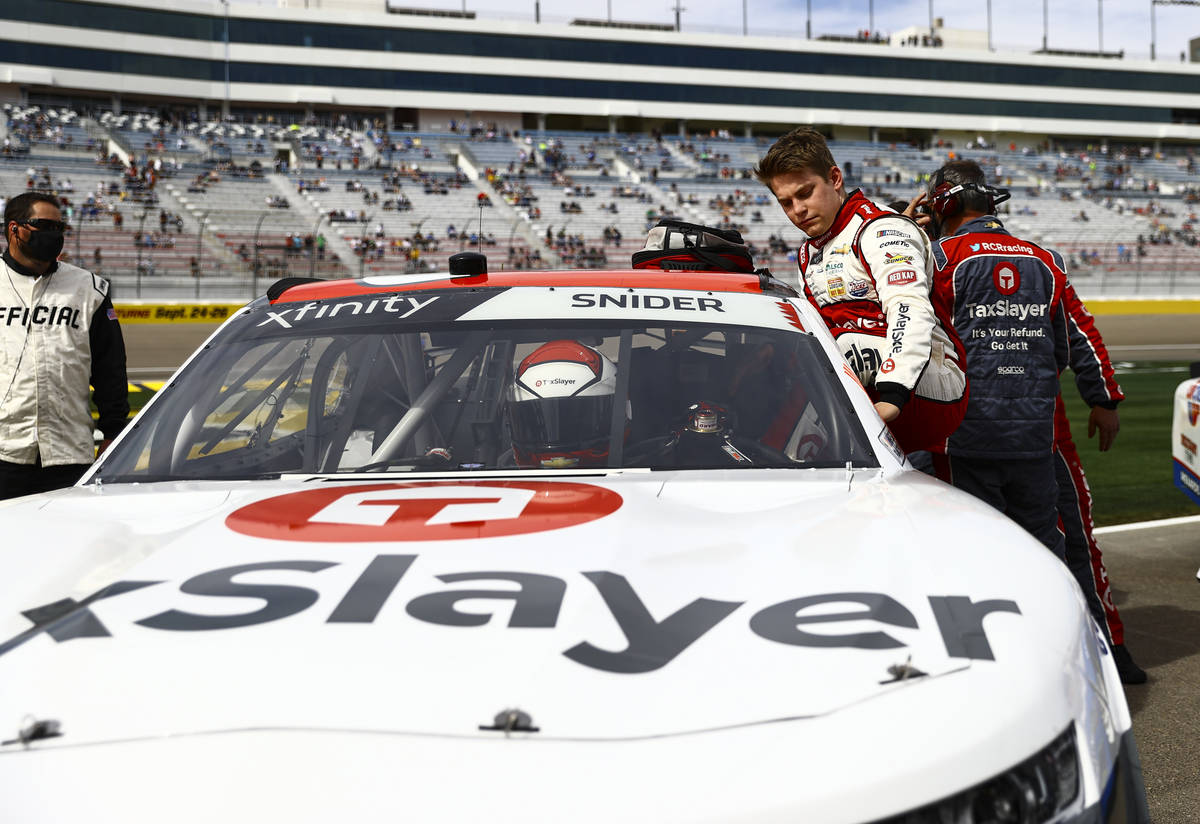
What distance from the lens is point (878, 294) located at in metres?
3.46

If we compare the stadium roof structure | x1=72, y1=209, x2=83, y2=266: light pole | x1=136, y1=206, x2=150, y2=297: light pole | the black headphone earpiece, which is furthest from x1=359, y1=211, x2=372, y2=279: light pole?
the black headphone earpiece

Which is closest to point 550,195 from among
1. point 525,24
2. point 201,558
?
point 525,24

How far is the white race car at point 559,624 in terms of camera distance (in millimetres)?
1274

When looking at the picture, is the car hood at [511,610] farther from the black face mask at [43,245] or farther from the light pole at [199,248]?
the light pole at [199,248]

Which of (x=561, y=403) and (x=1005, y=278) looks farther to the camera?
(x=1005, y=278)

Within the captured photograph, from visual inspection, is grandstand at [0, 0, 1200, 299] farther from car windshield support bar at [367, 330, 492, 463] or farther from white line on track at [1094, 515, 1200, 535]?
car windshield support bar at [367, 330, 492, 463]

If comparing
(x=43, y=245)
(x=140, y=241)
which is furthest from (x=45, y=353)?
(x=140, y=241)

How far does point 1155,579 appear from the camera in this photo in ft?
18.0

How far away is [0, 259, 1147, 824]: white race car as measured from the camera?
1274 millimetres

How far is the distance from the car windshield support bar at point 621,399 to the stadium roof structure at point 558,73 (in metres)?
62.0

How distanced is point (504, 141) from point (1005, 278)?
54.7 metres

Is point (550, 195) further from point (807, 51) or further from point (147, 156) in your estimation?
point (807, 51)

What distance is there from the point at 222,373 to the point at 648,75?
6754 cm

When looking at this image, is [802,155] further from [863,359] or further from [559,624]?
[559,624]
